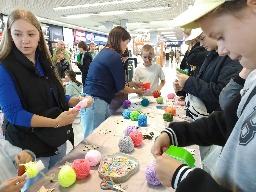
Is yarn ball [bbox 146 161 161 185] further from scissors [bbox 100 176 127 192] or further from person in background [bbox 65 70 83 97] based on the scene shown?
person in background [bbox 65 70 83 97]

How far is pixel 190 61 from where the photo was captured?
8.98 ft

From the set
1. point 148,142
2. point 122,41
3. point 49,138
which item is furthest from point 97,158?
point 122,41

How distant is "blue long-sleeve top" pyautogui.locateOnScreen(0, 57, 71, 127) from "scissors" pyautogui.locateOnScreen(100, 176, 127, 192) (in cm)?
66

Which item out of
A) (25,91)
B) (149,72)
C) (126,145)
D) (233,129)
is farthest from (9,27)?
(149,72)

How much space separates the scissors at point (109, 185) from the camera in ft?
4.02

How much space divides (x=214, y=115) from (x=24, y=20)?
4.59ft

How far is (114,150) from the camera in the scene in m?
1.74

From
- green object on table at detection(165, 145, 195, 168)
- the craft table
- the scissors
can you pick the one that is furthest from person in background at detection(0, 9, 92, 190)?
green object on table at detection(165, 145, 195, 168)

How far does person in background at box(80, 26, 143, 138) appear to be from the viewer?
2.73 metres

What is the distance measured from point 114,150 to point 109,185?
486mm

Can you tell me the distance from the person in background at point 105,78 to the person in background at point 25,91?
40.8 inches

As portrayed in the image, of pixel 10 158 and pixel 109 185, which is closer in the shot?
pixel 109 185

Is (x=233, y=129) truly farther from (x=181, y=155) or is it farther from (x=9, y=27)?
(x=9, y=27)

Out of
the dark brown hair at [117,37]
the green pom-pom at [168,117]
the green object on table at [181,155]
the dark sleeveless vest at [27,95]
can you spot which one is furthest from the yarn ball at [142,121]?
the green object on table at [181,155]
